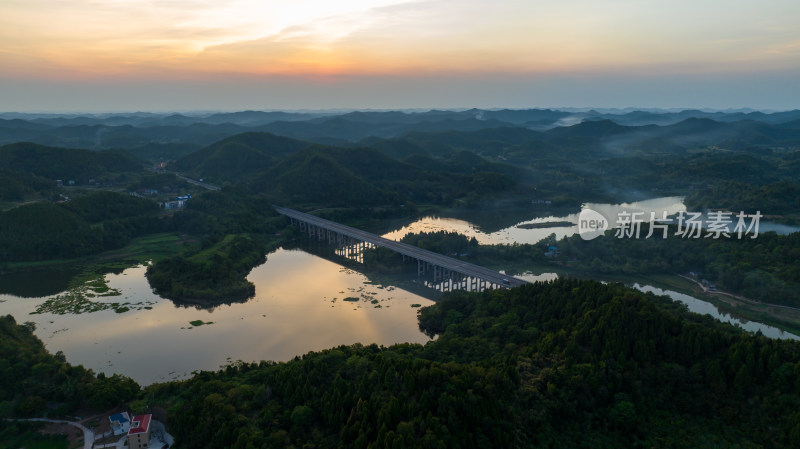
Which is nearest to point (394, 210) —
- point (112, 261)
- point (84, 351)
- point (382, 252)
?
point (382, 252)

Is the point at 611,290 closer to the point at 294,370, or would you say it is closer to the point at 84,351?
the point at 294,370

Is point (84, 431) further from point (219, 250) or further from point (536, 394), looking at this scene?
point (219, 250)

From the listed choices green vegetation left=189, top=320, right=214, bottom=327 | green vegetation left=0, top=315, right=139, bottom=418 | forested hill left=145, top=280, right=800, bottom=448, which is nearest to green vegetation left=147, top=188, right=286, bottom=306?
green vegetation left=189, top=320, right=214, bottom=327

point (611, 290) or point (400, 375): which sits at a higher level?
point (611, 290)

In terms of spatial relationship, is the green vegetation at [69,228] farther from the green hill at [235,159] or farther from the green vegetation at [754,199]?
the green vegetation at [754,199]
